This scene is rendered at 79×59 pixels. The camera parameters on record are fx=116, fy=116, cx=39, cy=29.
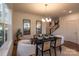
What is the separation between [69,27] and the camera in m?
8.26

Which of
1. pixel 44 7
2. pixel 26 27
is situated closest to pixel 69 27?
pixel 26 27

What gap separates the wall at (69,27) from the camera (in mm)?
7633

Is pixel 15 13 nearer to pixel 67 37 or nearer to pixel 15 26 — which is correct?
pixel 15 26

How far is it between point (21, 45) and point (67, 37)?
16.6 ft

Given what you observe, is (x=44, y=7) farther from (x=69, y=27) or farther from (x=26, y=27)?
(x=69, y=27)

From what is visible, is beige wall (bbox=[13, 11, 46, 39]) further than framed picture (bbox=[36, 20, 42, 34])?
No

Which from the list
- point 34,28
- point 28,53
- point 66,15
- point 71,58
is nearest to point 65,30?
point 66,15

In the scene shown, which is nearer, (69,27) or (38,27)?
(38,27)

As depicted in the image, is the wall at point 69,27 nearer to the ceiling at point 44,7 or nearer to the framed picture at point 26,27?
the ceiling at point 44,7

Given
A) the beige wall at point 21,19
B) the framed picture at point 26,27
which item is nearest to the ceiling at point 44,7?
the beige wall at point 21,19

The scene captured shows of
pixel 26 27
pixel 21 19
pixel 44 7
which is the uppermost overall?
pixel 44 7

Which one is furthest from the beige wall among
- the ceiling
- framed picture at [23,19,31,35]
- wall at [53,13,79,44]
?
wall at [53,13,79,44]

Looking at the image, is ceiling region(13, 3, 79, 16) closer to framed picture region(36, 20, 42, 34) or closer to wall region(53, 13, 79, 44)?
framed picture region(36, 20, 42, 34)

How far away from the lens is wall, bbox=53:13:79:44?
7633 mm
